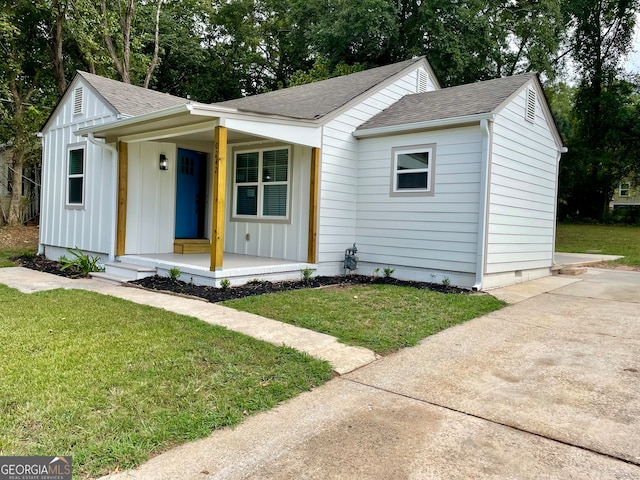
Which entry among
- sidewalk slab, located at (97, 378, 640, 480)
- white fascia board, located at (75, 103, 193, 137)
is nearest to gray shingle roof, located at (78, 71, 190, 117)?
white fascia board, located at (75, 103, 193, 137)

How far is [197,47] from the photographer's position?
73.4ft

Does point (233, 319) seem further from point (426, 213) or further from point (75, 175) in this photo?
point (75, 175)

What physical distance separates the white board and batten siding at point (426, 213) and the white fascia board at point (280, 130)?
1.27 metres

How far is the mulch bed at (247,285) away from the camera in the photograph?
6.52 meters

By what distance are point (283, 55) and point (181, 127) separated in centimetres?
1923

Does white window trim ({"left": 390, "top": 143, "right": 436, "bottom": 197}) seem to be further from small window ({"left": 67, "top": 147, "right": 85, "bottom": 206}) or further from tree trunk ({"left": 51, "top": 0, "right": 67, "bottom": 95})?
tree trunk ({"left": 51, "top": 0, "right": 67, "bottom": 95})

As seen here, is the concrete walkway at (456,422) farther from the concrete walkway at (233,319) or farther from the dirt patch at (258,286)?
the dirt patch at (258,286)

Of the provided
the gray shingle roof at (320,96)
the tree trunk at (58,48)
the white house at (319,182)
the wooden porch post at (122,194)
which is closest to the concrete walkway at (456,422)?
the white house at (319,182)

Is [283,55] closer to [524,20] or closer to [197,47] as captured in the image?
[197,47]

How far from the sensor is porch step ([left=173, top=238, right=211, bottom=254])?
9320 mm

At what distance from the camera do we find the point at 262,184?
29.8 feet

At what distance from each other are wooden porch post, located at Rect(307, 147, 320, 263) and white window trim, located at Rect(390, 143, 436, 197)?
4.54 feet

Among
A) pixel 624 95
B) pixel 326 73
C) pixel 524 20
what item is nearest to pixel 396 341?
pixel 326 73

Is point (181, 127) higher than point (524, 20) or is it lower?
lower
